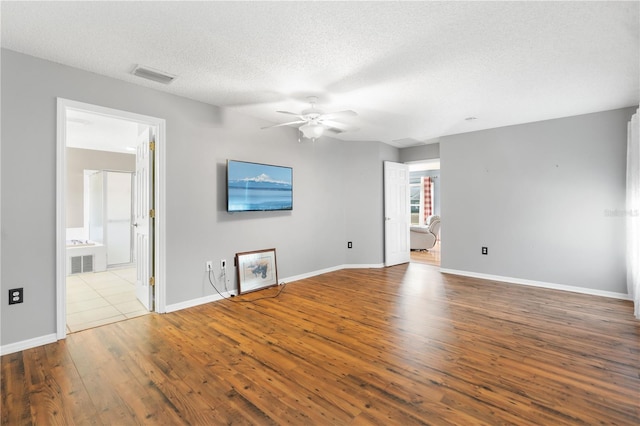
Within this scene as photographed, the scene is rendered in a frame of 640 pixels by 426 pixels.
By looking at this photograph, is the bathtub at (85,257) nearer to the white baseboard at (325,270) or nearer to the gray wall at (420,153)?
the white baseboard at (325,270)

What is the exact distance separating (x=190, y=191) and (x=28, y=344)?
1972 millimetres

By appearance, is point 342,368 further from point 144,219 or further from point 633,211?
point 633,211

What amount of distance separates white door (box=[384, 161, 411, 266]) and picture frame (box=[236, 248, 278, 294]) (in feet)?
8.24

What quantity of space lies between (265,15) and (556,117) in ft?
14.6

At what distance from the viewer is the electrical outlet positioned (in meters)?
2.52

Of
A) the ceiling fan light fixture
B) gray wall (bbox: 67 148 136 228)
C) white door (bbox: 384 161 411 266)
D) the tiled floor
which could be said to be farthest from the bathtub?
white door (bbox: 384 161 411 266)

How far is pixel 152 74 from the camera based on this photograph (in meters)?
2.98

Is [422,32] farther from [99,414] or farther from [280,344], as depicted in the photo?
[99,414]

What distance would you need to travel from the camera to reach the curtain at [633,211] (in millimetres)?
3410

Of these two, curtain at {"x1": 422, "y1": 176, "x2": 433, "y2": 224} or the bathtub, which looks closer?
the bathtub

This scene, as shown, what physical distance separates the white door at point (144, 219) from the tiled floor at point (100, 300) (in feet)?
0.67

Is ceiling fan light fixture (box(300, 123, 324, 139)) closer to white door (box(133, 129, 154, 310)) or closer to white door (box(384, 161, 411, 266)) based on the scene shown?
white door (box(133, 129, 154, 310))

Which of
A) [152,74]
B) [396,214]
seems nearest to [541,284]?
[396,214]

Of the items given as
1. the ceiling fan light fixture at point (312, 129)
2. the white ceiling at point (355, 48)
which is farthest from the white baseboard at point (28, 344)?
the ceiling fan light fixture at point (312, 129)
